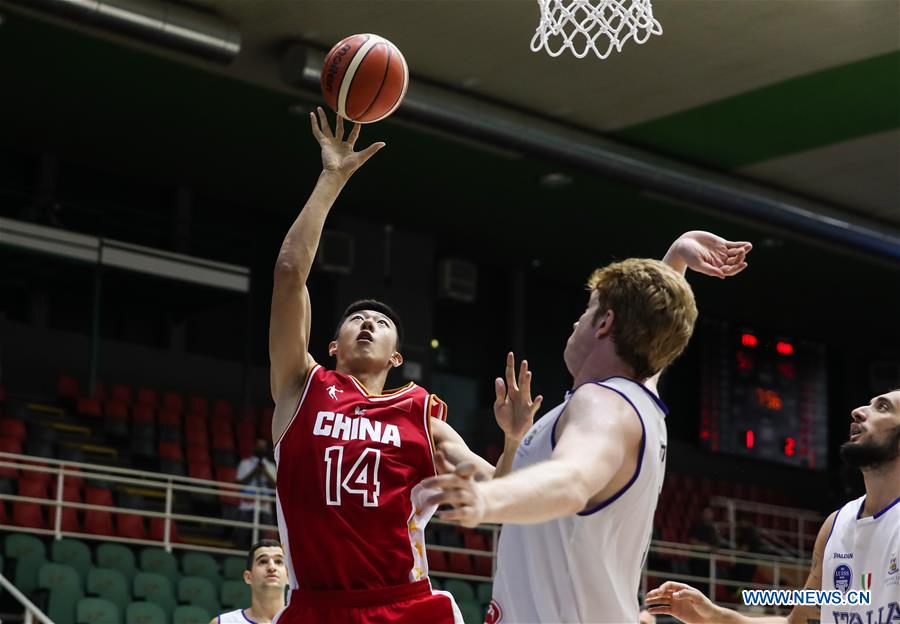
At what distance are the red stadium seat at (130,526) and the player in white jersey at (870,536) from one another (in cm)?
822

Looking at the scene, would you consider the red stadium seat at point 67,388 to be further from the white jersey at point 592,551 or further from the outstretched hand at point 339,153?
the white jersey at point 592,551

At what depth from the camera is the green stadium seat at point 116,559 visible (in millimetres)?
10750

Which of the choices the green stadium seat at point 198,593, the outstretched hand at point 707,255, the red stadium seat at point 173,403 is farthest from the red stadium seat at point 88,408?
the outstretched hand at point 707,255

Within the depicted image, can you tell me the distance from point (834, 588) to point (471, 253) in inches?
559

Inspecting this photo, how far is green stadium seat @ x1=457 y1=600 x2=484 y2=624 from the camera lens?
1170cm

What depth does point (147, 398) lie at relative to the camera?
15.4 meters

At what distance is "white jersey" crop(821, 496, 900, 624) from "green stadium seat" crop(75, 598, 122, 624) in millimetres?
5950

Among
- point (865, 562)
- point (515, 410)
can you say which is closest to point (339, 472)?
point (515, 410)

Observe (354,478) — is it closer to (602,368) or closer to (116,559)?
(602,368)

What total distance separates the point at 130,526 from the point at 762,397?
9.85m

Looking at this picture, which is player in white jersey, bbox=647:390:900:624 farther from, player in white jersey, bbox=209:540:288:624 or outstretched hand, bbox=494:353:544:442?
player in white jersey, bbox=209:540:288:624

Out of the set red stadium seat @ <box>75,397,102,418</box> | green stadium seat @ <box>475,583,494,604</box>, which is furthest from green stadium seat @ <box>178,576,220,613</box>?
red stadium seat @ <box>75,397,102,418</box>

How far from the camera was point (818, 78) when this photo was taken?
13367 millimetres

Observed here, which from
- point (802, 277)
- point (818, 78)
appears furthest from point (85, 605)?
point (802, 277)
